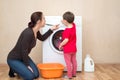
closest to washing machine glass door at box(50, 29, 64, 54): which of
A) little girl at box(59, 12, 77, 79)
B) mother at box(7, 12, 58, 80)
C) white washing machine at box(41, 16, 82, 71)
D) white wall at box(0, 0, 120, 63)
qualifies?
white washing machine at box(41, 16, 82, 71)

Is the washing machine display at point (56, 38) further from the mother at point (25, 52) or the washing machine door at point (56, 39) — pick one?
the mother at point (25, 52)

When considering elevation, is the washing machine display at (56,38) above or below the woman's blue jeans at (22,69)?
above

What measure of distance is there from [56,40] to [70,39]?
0.38m

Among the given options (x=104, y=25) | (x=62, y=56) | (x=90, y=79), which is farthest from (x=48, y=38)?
(x=104, y=25)

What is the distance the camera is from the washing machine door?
3768 mm

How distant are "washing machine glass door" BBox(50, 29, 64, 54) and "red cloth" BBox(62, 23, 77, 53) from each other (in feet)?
0.76

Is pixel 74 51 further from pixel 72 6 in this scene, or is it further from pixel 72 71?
pixel 72 6

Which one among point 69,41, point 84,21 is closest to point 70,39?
point 69,41

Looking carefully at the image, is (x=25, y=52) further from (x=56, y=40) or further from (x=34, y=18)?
(x=56, y=40)

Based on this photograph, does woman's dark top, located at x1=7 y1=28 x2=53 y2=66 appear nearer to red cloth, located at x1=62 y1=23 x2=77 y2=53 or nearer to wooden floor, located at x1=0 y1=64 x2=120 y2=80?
wooden floor, located at x1=0 y1=64 x2=120 y2=80

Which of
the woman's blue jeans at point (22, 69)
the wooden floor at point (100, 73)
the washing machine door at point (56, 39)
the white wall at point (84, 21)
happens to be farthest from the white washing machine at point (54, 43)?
the white wall at point (84, 21)

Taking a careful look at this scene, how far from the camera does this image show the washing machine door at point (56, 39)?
3.77m

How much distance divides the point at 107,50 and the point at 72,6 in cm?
106

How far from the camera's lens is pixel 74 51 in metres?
3.57
